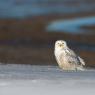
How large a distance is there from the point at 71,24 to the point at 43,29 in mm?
998

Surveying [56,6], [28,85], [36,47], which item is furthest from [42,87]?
[56,6]

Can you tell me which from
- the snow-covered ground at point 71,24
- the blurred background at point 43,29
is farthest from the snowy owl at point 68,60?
the snow-covered ground at point 71,24

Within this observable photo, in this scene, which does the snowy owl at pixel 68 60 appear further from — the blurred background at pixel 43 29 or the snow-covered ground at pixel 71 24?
the snow-covered ground at pixel 71 24

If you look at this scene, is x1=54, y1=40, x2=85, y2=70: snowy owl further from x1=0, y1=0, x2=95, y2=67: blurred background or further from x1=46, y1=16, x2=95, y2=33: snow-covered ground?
x1=46, y1=16, x2=95, y2=33: snow-covered ground

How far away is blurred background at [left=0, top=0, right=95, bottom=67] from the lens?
14.3 m

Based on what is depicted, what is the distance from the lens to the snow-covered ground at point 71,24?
17.1m

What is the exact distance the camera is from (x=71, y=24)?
17.9 metres

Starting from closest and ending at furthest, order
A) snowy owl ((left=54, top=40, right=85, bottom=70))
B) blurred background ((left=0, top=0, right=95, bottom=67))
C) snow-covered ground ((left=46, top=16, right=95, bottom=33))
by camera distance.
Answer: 1. snowy owl ((left=54, top=40, right=85, bottom=70))
2. blurred background ((left=0, top=0, right=95, bottom=67))
3. snow-covered ground ((left=46, top=16, right=95, bottom=33))

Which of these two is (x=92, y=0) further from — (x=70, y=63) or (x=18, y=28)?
(x=70, y=63)

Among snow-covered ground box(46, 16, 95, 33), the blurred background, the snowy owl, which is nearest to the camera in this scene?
the snowy owl

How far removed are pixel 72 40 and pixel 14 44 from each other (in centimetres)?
150

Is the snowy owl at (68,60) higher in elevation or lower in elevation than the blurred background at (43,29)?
lower

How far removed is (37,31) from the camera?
60.2 feet

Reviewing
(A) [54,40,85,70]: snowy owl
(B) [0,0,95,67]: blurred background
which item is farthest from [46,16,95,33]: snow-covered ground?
(A) [54,40,85,70]: snowy owl
